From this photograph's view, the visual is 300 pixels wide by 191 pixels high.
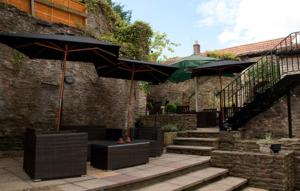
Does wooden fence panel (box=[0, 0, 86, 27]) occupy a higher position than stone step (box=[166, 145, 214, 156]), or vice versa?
wooden fence panel (box=[0, 0, 86, 27])

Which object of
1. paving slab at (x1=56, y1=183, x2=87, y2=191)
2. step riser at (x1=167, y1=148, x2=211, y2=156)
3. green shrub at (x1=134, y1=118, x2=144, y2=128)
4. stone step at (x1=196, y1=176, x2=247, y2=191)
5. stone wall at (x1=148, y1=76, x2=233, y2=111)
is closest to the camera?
paving slab at (x1=56, y1=183, x2=87, y2=191)

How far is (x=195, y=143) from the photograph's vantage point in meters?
7.84

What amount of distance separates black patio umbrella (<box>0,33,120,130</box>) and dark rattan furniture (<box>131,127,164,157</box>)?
6.51 ft

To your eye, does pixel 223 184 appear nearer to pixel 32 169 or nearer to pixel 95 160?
pixel 95 160

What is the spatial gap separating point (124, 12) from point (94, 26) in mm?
15405

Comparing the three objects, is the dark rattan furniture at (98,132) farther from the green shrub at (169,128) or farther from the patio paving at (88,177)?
the green shrub at (169,128)

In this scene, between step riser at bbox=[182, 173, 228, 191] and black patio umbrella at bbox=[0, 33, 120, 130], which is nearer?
black patio umbrella at bbox=[0, 33, 120, 130]

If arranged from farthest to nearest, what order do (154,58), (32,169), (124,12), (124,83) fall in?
(124,12), (154,58), (124,83), (32,169)

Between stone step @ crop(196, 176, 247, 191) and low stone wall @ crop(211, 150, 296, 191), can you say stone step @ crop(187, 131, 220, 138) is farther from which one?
stone step @ crop(196, 176, 247, 191)

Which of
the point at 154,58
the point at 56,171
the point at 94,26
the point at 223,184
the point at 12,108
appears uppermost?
the point at 94,26

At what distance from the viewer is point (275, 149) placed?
6191 mm

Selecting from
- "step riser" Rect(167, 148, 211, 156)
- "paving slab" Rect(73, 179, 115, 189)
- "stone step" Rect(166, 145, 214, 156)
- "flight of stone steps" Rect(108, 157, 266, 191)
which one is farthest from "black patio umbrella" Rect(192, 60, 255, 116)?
"paving slab" Rect(73, 179, 115, 189)

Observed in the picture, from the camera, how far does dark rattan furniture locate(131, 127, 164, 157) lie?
668 centimetres

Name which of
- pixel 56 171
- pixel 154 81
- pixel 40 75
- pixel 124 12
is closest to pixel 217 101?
pixel 154 81
